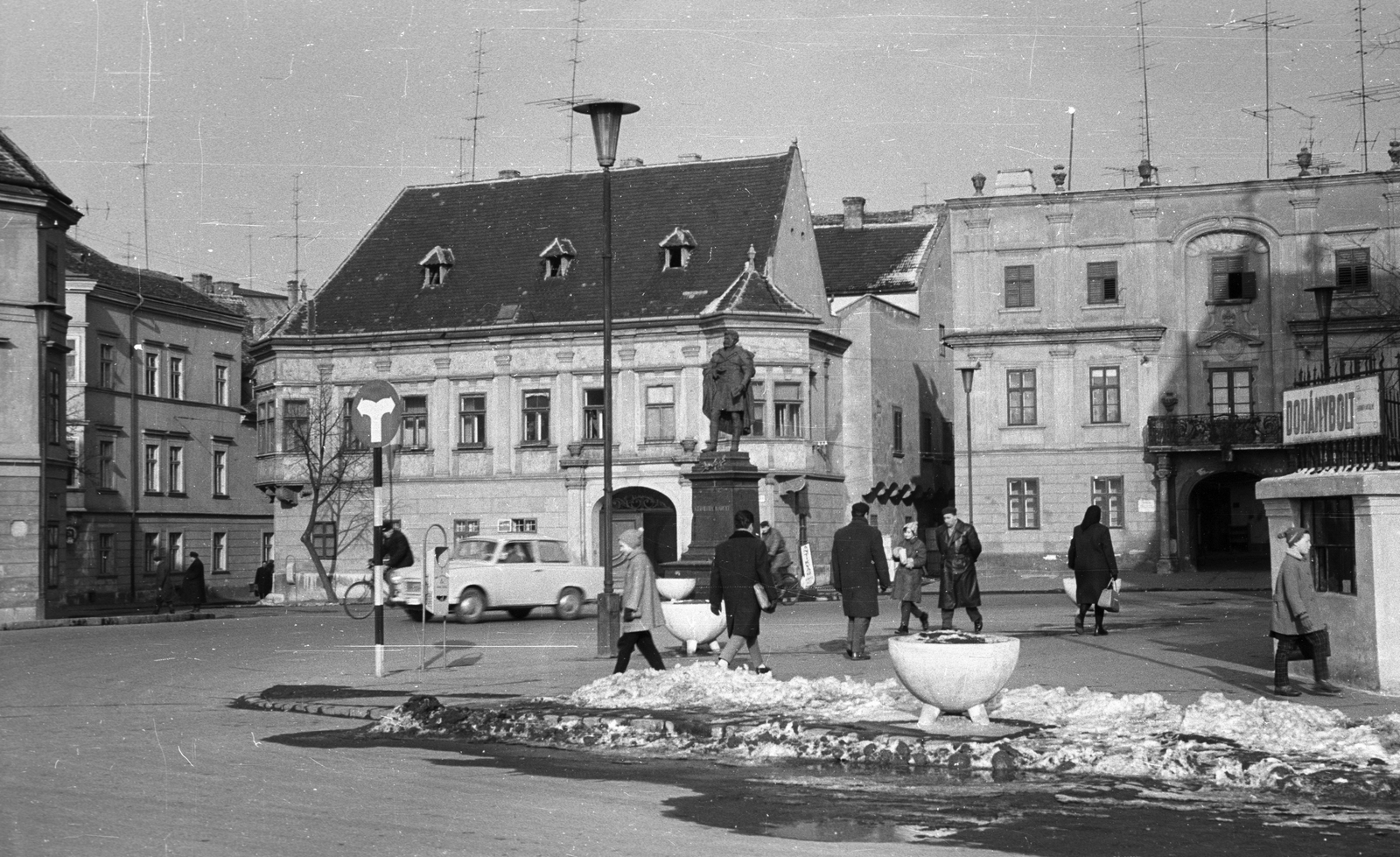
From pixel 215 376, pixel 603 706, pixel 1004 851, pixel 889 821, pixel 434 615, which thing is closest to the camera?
pixel 1004 851

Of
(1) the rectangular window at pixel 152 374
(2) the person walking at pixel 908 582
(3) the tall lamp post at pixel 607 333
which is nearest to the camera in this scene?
(3) the tall lamp post at pixel 607 333

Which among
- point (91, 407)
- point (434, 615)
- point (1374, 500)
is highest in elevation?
point (91, 407)

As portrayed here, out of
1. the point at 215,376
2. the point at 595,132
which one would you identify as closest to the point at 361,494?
the point at 215,376

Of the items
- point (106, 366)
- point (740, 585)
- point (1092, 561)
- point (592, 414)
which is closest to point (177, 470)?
point (106, 366)

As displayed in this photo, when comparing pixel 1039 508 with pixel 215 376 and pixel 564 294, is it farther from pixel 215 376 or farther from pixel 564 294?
pixel 215 376

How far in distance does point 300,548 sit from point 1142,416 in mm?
27295

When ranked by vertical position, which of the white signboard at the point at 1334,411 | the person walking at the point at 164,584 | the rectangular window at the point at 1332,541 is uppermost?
the white signboard at the point at 1334,411

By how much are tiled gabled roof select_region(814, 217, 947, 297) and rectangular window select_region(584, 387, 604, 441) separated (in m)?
13.5

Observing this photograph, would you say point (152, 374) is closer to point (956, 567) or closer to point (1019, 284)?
point (1019, 284)

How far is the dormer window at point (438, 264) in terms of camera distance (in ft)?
190

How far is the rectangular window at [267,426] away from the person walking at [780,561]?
23096 mm

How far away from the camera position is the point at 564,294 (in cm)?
5528

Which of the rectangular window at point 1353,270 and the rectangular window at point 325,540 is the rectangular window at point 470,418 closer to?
the rectangular window at point 325,540

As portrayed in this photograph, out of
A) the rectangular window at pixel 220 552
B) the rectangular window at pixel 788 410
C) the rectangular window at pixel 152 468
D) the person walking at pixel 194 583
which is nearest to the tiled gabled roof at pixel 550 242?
the rectangular window at pixel 788 410
